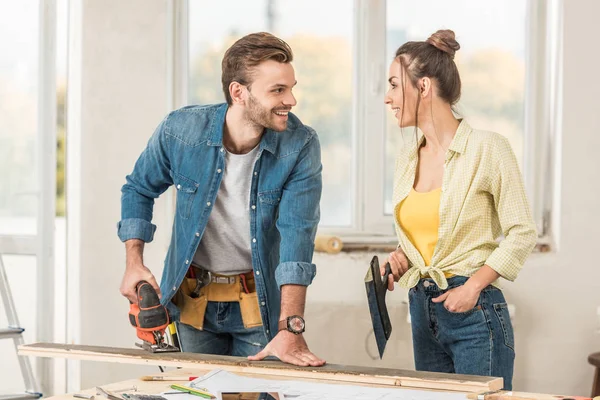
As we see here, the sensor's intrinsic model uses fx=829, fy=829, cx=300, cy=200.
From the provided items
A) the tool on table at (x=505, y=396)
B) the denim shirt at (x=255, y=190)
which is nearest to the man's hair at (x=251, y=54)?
the denim shirt at (x=255, y=190)

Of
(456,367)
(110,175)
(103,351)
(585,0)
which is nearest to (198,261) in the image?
(103,351)

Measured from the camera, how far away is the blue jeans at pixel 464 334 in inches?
78.2

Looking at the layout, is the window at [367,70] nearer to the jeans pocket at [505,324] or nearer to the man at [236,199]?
the man at [236,199]

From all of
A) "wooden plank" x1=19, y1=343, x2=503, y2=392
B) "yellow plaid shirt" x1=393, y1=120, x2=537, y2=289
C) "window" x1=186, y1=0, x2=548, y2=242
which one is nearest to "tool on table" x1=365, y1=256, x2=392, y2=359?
"yellow plaid shirt" x1=393, y1=120, x2=537, y2=289

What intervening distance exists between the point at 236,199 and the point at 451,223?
57 centimetres

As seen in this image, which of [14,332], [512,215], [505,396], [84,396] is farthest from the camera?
[14,332]

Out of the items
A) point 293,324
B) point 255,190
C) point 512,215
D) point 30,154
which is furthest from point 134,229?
point 30,154

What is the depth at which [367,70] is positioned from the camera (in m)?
3.71

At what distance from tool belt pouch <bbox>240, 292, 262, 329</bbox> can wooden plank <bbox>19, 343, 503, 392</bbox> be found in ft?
1.02

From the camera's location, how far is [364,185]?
3.76 metres

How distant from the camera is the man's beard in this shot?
2.13m

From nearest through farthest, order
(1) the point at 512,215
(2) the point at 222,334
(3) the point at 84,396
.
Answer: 1. (3) the point at 84,396
2. (1) the point at 512,215
3. (2) the point at 222,334

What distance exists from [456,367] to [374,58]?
6.49 ft

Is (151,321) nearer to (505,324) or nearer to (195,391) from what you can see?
(195,391)
